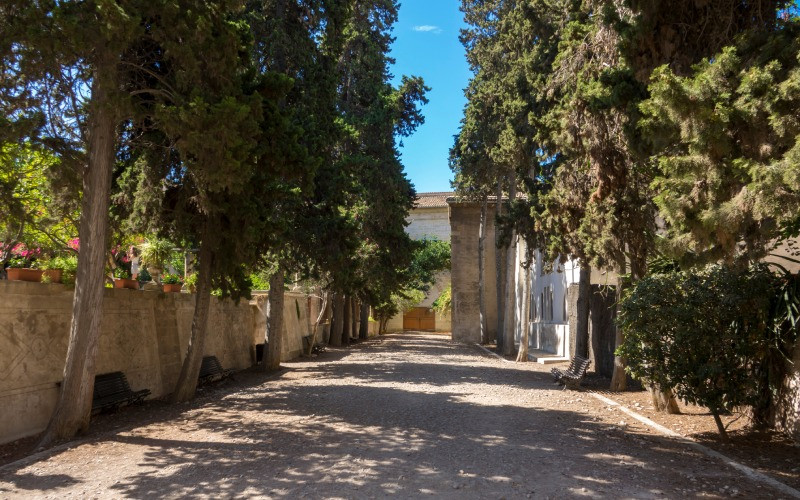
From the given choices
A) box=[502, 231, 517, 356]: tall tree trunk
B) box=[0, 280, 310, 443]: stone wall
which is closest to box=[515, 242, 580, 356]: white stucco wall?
box=[502, 231, 517, 356]: tall tree trunk

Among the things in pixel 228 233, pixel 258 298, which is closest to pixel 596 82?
pixel 228 233

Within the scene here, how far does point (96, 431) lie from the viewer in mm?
8523

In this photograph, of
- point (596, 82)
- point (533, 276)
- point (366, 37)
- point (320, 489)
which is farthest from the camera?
point (533, 276)

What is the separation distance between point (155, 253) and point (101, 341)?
3.76 m

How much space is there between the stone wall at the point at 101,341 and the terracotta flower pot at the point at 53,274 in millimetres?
122

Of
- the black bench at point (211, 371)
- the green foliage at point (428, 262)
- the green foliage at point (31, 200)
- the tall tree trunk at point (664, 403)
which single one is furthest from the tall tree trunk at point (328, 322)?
the tall tree trunk at point (664, 403)

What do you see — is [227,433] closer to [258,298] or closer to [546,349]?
[258,298]

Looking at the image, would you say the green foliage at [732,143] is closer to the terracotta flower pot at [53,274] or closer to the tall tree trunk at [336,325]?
the terracotta flower pot at [53,274]

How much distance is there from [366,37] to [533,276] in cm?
1329

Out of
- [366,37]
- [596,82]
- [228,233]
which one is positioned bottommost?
[228,233]

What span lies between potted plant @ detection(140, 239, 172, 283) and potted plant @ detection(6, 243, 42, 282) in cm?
206

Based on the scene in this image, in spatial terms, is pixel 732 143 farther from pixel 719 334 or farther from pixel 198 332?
pixel 198 332

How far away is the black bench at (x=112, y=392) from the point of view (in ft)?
30.7

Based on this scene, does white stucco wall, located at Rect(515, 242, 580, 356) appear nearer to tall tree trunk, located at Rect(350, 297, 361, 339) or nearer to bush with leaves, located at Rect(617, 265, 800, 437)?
tall tree trunk, located at Rect(350, 297, 361, 339)
